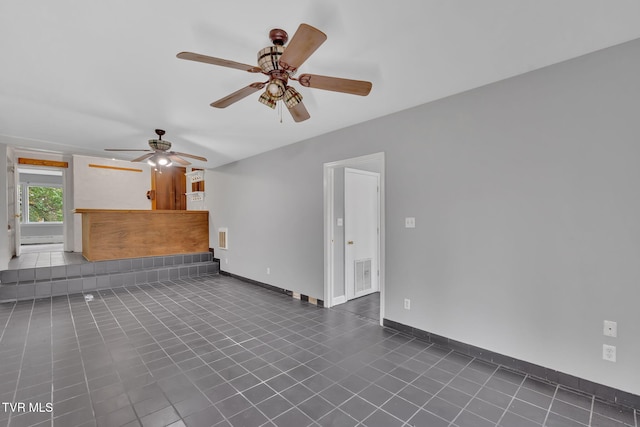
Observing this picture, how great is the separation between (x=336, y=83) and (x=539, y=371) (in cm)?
278

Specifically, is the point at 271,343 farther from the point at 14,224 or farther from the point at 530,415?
the point at 14,224

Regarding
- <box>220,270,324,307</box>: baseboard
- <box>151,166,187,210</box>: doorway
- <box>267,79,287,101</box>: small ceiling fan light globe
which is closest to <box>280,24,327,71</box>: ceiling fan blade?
<box>267,79,287,101</box>: small ceiling fan light globe

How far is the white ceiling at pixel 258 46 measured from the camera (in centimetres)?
164

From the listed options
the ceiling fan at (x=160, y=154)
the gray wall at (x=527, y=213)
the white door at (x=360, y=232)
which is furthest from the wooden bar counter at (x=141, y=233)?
the gray wall at (x=527, y=213)

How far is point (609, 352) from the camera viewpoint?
1993 mm

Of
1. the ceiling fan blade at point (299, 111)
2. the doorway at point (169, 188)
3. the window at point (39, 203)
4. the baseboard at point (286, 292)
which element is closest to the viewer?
the ceiling fan blade at point (299, 111)

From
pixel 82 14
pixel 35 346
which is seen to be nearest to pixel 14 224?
pixel 35 346

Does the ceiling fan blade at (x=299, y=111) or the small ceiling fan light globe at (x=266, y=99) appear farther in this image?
the ceiling fan blade at (x=299, y=111)

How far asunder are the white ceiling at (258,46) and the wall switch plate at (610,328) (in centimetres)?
198

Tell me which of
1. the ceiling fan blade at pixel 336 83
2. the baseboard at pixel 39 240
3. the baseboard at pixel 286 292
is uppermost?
the ceiling fan blade at pixel 336 83

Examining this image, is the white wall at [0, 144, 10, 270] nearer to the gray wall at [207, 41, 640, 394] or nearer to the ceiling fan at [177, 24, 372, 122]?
the ceiling fan at [177, 24, 372, 122]

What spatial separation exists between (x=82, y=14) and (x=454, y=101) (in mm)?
2986

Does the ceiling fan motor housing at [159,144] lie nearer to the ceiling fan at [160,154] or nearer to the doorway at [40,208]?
the ceiling fan at [160,154]

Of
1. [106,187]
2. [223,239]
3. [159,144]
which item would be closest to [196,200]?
[223,239]
